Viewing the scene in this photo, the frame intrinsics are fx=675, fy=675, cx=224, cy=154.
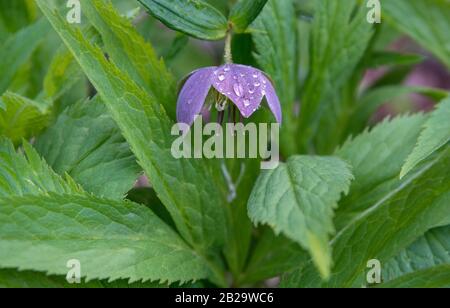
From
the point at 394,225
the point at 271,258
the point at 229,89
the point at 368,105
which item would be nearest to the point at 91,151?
the point at 229,89

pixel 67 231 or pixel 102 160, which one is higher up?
pixel 102 160

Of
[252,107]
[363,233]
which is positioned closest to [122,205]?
[252,107]

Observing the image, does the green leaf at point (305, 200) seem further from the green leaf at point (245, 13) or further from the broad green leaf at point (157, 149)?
the green leaf at point (245, 13)

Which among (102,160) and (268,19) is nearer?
(102,160)

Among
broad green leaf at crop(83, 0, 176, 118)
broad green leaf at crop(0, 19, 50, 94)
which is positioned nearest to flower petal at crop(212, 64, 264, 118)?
broad green leaf at crop(83, 0, 176, 118)
